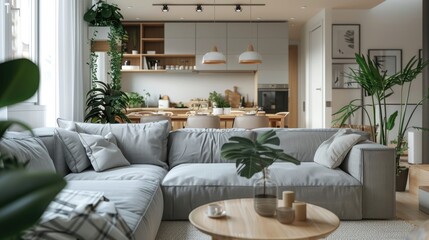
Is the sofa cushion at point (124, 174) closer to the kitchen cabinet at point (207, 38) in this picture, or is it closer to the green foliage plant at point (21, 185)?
the green foliage plant at point (21, 185)

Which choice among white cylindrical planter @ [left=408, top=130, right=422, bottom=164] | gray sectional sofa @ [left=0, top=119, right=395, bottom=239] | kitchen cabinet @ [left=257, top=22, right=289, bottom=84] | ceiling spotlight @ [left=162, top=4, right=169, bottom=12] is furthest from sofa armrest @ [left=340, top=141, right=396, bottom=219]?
kitchen cabinet @ [left=257, top=22, right=289, bottom=84]

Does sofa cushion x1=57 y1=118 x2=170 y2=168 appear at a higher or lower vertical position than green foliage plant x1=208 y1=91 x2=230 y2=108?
lower

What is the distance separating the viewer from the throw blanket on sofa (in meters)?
1.45

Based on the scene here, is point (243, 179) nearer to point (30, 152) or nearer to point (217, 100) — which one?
point (30, 152)

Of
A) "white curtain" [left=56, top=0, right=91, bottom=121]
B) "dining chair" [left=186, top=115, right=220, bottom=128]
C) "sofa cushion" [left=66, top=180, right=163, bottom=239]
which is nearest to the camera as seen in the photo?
"sofa cushion" [left=66, top=180, right=163, bottom=239]

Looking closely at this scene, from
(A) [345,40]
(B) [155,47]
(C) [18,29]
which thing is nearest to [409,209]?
(C) [18,29]

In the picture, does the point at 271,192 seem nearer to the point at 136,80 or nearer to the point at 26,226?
the point at 26,226

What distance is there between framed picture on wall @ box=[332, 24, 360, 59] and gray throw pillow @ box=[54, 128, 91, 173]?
6.05 meters

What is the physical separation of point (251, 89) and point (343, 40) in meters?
2.37

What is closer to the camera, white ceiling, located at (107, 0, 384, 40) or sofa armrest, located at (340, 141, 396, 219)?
sofa armrest, located at (340, 141, 396, 219)

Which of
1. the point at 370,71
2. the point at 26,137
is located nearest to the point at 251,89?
the point at 370,71

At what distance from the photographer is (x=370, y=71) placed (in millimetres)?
4809

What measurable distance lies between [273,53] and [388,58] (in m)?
2.36

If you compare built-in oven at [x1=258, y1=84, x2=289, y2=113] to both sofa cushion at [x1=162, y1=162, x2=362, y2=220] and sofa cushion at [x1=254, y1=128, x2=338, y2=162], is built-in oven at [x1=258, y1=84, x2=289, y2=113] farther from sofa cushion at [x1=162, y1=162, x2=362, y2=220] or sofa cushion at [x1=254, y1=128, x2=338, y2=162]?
sofa cushion at [x1=162, y1=162, x2=362, y2=220]
